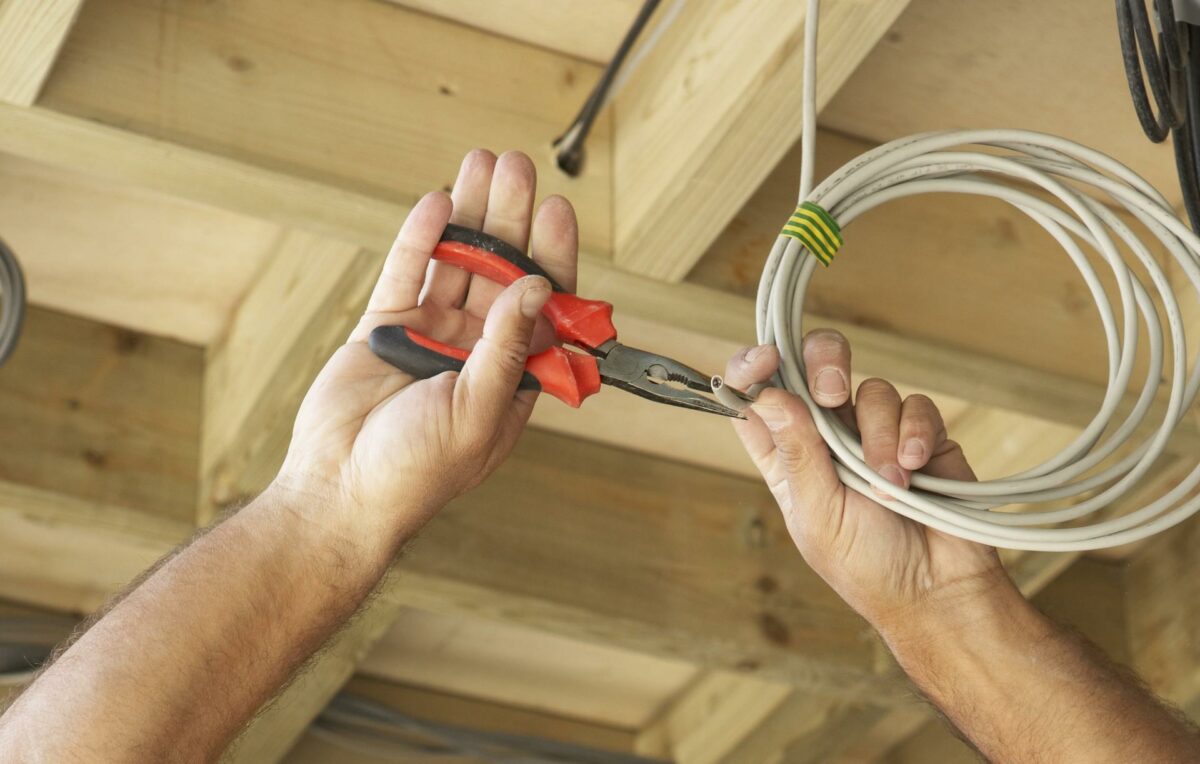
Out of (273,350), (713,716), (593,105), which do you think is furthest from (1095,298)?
(713,716)

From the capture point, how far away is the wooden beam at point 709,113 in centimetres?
155

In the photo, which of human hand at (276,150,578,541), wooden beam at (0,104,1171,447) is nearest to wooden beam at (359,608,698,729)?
wooden beam at (0,104,1171,447)

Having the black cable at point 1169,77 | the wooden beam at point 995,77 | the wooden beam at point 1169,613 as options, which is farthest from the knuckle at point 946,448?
the wooden beam at point 1169,613

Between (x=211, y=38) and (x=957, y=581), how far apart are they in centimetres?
99

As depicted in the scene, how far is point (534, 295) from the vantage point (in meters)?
1.16

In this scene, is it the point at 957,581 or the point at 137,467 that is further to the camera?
the point at 137,467

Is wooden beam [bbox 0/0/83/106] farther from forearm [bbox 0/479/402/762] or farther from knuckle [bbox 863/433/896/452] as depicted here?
knuckle [bbox 863/433/896/452]

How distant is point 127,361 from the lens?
7.62 feet

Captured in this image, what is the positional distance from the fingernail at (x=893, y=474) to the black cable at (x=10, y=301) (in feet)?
3.51

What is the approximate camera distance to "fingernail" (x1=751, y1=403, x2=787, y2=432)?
1.22 m

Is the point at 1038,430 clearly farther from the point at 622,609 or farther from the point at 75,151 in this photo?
the point at 75,151

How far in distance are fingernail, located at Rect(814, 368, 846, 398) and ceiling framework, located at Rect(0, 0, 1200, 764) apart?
0.44 metres

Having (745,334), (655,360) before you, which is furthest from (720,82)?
(655,360)

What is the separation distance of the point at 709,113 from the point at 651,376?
495mm
